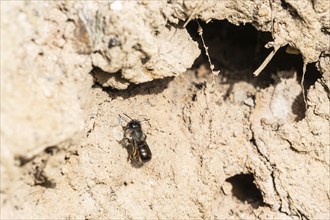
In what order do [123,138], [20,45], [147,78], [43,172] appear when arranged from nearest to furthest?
1. [20,45]
2. [43,172]
3. [147,78]
4. [123,138]

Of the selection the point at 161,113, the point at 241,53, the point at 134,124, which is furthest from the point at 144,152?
the point at 241,53

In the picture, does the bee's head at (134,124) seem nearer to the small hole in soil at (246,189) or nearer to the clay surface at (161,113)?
the clay surface at (161,113)

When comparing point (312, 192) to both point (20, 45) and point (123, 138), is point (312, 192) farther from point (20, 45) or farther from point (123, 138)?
point (20, 45)

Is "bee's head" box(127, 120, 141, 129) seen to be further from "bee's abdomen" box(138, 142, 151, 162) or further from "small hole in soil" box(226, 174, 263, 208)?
Result: "small hole in soil" box(226, 174, 263, 208)

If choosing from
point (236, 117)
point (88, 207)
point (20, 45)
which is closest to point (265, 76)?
point (236, 117)

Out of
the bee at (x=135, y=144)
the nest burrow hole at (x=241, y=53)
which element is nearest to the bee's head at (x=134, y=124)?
the bee at (x=135, y=144)

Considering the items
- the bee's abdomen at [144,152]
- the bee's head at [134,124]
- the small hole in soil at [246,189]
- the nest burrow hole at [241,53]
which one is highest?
the nest burrow hole at [241,53]
